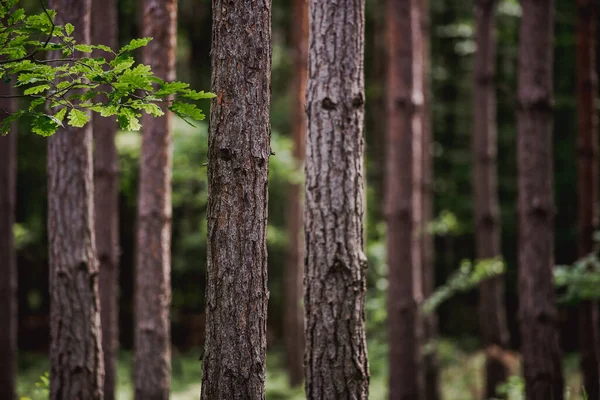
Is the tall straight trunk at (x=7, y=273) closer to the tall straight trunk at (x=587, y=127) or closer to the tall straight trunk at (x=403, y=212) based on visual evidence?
the tall straight trunk at (x=403, y=212)

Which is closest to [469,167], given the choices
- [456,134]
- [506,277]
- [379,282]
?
[456,134]

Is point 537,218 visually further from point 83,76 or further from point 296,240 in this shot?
point 296,240

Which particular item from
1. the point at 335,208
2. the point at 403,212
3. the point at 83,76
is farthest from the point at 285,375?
the point at 83,76

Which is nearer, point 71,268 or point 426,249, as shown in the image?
point 71,268

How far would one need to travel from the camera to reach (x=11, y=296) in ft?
27.6

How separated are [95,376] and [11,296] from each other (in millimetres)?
3442

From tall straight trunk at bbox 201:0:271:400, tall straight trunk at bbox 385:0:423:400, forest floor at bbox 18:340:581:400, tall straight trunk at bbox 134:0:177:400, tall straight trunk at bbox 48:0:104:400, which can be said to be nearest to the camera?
tall straight trunk at bbox 201:0:271:400

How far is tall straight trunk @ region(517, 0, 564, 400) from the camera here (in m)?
6.84

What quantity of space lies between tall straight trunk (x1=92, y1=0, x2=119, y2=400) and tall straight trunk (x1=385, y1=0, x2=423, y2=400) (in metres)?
3.76

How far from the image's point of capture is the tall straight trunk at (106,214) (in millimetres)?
8109

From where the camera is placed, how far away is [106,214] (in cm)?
809

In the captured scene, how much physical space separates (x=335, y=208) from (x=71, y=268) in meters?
2.54

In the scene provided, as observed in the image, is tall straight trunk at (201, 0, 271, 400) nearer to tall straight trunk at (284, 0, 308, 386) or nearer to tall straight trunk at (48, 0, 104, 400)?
tall straight trunk at (48, 0, 104, 400)

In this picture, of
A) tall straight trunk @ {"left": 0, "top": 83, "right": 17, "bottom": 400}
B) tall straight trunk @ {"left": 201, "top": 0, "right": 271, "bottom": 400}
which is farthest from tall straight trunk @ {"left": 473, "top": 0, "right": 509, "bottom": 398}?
tall straight trunk @ {"left": 201, "top": 0, "right": 271, "bottom": 400}
